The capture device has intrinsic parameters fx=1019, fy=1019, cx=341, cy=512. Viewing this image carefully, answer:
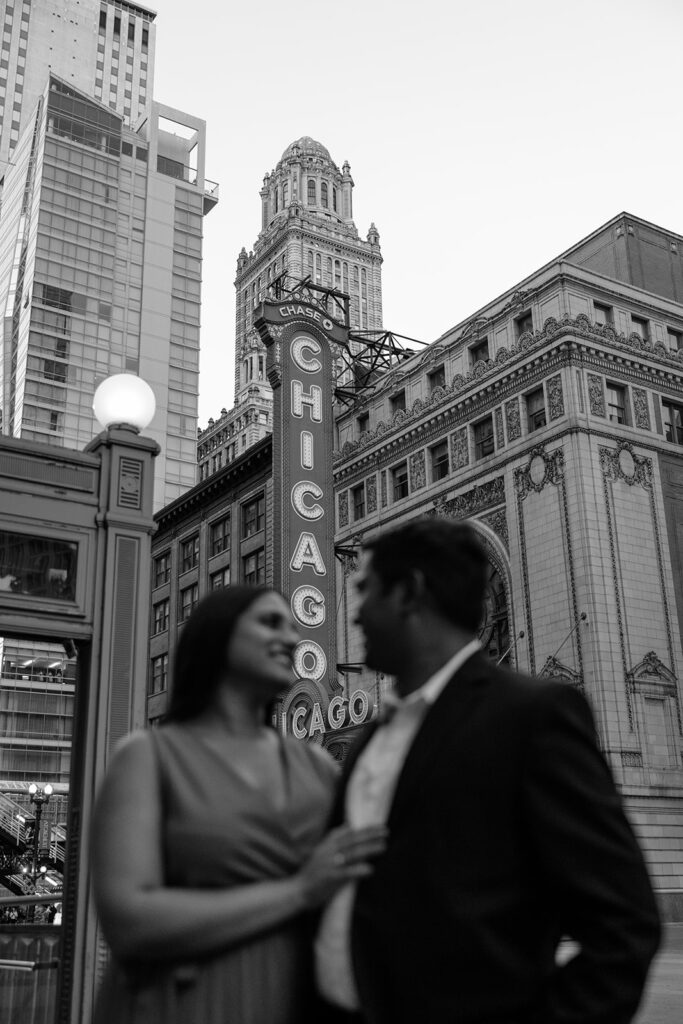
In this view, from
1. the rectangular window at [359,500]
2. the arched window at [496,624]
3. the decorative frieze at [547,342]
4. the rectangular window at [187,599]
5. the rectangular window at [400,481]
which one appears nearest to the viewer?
the decorative frieze at [547,342]

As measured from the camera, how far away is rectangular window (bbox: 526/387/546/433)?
37.5 meters

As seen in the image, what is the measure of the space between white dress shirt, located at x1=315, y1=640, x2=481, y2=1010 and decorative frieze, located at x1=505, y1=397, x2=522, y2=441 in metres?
35.8

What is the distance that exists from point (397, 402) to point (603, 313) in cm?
1026

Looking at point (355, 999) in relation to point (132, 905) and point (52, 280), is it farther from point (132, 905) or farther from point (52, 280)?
point (52, 280)

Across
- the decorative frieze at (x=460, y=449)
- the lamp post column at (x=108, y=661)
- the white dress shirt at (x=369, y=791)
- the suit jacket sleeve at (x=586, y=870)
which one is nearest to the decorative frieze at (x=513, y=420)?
the decorative frieze at (x=460, y=449)

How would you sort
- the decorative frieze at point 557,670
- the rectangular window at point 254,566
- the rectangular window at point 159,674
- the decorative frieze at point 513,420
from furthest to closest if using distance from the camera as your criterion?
the rectangular window at point 159,674 → the rectangular window at point 254,566 → the decorative frieze at point 513,420 → the decorative frieze at point 557,670

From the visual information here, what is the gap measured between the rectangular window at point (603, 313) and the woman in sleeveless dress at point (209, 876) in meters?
37.7

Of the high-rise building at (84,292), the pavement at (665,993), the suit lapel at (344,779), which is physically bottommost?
the pavement at (665,993)

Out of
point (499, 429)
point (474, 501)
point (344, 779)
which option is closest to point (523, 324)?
point (499, 429)

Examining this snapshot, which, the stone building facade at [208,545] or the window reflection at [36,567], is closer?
the window reflection at [36,567]

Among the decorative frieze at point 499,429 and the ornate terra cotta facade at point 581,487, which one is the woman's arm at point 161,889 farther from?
the decorative frieze at point 499,429

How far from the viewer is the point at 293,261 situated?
11581cm

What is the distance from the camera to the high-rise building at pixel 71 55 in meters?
138

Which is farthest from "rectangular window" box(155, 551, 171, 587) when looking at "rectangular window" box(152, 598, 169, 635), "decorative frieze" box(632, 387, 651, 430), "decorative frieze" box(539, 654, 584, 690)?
"decorative frieze" box(632, 387, 651, 430)
